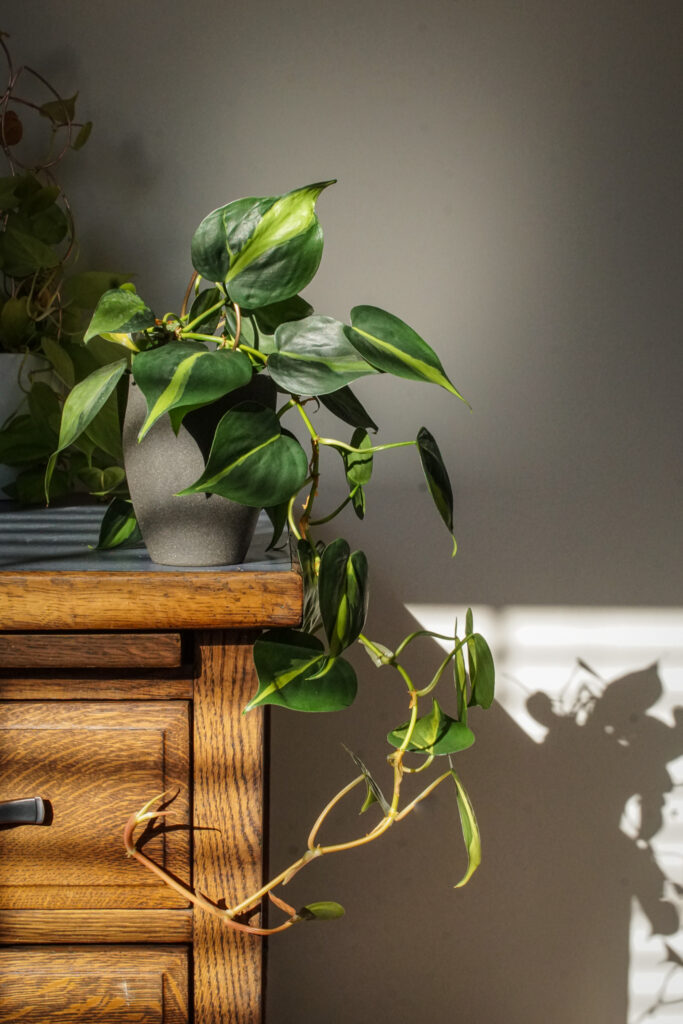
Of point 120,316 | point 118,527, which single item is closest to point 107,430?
point 118,527

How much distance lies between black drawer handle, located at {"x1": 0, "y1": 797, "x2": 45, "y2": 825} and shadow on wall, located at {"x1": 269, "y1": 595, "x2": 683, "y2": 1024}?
73 centimetres

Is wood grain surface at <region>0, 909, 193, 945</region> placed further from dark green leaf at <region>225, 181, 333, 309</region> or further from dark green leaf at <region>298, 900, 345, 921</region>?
dark green leaf at <region>225, 181, 333, 309</region>

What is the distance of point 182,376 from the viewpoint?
0.60 meters

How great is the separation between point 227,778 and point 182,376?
0.30m

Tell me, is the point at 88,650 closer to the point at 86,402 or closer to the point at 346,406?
the point at 86,402

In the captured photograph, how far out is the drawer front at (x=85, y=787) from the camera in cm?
66

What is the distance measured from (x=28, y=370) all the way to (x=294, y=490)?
0.60 metres

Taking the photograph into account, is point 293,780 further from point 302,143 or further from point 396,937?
point 302,143

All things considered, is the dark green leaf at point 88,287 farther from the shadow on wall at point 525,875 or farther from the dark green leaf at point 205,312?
the shadow on wall at point 525,875

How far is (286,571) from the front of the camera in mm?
666

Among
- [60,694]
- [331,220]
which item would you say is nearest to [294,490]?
[60,694]

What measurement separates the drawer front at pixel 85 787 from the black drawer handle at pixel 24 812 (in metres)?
0.01

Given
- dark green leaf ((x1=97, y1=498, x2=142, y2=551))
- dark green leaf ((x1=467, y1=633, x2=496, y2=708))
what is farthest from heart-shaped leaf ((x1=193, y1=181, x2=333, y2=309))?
dark green leaf ((x1=467, y1=633, x2=496, y2=708))

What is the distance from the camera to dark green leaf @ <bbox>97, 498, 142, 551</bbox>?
78cm
